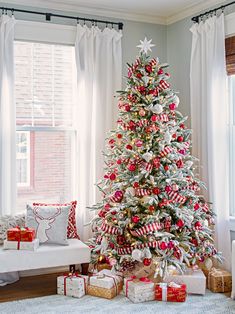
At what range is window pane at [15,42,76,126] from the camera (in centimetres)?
495

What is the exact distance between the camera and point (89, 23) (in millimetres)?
5211

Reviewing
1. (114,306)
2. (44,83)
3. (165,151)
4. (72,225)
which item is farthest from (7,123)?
(114,306)

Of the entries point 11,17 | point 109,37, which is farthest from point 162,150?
point 11,17

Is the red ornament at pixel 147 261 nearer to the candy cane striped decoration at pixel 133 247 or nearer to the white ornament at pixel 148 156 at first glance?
the candy cane striped decoration at pixel 133 247

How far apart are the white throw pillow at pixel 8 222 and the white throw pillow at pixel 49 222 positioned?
13 centimetres

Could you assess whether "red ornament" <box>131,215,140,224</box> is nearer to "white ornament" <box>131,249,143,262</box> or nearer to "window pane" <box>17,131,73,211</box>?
"white ornament" <box>131,249,143,262</box>

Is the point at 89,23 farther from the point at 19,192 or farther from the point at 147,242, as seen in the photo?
the point at 147,242

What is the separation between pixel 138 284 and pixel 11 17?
2.88m

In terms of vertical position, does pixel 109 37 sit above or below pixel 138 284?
above

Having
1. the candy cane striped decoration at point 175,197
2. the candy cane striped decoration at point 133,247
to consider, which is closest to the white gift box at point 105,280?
the candy cane striped decoration at point 133,247

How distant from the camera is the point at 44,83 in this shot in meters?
5.04

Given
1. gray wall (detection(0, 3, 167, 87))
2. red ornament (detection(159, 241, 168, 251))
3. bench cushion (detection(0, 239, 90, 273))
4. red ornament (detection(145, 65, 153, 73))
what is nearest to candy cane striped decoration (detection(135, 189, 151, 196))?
red ornament (detection(159, 241, 168, 251))

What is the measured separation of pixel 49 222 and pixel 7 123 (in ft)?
3.53

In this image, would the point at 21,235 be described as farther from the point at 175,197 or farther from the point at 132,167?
the point at 175,197
